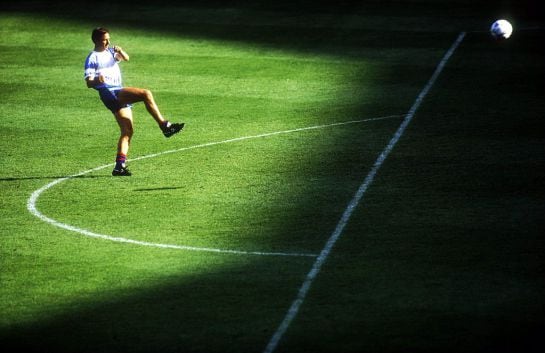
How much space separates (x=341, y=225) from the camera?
1208 centimetres

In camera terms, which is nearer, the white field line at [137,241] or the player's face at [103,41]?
the white field line at [137,241]

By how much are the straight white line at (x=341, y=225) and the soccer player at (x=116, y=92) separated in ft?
8.78

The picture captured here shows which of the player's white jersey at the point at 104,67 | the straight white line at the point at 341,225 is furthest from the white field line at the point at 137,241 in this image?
the player's white jersey at the point at 104,67

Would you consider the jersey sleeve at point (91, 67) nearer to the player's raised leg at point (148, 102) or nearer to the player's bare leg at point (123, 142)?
the player's raised leg at point (148, 102)

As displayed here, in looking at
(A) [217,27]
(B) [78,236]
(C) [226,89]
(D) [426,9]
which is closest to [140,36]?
(A) [217,27]

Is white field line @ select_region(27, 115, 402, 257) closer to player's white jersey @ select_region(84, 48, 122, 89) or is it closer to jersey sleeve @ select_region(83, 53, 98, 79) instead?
player's white jersey @ select_region(84, 48, 122, 89)

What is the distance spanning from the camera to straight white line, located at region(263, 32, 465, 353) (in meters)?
9.38

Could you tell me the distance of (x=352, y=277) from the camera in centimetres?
1049

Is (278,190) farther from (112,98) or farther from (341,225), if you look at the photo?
(112,98)

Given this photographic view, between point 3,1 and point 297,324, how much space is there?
65.3 feet

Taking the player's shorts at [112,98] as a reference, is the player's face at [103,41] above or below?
above

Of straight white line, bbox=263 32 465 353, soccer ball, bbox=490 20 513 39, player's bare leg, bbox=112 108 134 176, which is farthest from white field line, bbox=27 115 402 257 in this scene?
soccer ball, bbox=490 20 513 39

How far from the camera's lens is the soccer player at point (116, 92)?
14258mm

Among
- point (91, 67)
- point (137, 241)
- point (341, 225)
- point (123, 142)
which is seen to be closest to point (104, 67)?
point (91, 67)
